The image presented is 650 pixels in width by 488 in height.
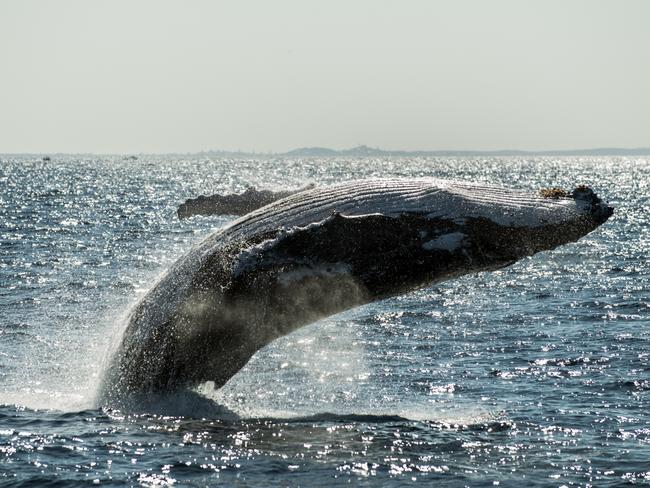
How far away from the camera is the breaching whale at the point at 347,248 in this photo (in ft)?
34.4

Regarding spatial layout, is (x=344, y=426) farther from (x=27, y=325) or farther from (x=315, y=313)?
(x=27, y=325)

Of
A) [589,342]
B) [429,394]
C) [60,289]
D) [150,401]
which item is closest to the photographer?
[150,401]

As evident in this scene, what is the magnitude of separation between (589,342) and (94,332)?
986 cm

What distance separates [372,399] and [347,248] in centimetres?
468

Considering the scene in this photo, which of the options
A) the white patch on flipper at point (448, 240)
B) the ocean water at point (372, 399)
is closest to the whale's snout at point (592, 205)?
the white patch on flipper at point (448, 240)

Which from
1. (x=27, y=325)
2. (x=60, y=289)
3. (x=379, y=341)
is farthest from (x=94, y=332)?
(x=60, y=289)

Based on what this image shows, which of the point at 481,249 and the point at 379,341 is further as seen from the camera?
the point at 379,341

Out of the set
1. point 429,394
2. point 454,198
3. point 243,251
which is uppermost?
point 454,198

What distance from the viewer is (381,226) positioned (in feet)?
34.9

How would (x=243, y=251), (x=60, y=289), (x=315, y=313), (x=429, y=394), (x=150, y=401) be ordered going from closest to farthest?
(x=243, y=251) → (x=315, y=313) → (x=150, y=401) → (x=429, y=394) → (x=60, y=289)

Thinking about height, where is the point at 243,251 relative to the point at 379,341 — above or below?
above

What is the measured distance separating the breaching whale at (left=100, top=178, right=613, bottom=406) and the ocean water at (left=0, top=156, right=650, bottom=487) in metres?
1.50

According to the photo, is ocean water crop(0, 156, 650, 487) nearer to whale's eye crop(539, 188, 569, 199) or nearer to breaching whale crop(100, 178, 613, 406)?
breaching whale crop(100, 178, 613, 406)

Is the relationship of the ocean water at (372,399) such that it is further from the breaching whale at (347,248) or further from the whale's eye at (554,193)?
the whale's eye at (554,193)
